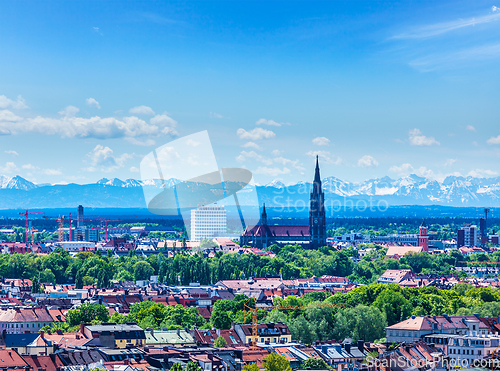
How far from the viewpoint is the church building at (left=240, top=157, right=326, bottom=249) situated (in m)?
128

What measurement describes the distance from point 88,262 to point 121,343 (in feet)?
164

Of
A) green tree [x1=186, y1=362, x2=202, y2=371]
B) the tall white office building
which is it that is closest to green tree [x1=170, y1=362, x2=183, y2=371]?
green tree [x1=186, y1=362, x2=202, y2=371]

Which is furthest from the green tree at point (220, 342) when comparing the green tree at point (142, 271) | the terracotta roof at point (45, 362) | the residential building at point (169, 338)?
the green tree at point (142, 271)

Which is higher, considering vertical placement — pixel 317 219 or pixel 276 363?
pixel 317 219

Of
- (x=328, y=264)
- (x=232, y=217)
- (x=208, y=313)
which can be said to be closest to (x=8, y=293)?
(x=208, y=313)

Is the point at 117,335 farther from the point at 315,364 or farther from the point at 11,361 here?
Result: the point at 315,364

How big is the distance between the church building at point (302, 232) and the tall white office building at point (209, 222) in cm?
1705

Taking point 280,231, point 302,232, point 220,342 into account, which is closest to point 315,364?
point 220,342

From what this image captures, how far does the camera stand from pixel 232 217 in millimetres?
160500

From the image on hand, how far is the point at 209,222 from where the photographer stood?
493 feet

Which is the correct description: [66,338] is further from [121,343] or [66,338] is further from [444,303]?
[444,303]

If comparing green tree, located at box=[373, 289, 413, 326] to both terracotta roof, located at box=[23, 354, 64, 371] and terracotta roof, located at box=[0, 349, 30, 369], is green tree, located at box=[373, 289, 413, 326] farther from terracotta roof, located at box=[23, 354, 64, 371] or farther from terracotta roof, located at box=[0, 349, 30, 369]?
terracotta roof, located at box=[0, 349, 30, 369]

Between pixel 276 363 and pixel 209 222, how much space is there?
114 meters

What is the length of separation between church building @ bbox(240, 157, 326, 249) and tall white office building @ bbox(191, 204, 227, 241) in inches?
671
